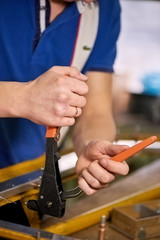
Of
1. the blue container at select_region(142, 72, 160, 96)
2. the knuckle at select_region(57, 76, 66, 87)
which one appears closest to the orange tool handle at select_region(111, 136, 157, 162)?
the knuckle at select_region(57, 76, 66, 87)

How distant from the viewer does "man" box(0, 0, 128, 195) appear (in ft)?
3.00

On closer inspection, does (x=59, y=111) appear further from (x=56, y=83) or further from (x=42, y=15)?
(x=42, y=15)

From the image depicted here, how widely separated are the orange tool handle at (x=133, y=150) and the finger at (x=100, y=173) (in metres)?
0.05

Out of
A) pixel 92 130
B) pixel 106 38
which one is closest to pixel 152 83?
pixel 106 38

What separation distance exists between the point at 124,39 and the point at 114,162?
4608mm

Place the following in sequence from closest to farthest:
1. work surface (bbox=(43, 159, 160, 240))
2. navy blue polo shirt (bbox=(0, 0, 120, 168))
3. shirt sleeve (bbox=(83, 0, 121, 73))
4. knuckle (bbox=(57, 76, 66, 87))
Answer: knuckle (bbox=(57, 76, 66, 87))
work surface (bbox=(43, 159, 160, 240))
navy blue polo shirt (bbox=(0, 0, 120, 168))
shirt sleeve (bbox=(83, 0, 121, 73))

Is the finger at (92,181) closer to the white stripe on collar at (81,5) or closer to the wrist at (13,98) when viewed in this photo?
the wrist at (13,98)

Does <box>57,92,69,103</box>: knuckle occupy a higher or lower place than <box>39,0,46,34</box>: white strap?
lower

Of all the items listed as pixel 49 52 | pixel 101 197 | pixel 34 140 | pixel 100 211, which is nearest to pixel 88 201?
pixel 101 197

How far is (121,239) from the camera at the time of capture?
1072mm

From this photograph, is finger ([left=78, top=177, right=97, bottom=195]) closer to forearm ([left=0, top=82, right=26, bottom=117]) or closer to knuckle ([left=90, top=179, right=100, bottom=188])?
knuckle ([left=90, top=179, right=100, bottom=188])

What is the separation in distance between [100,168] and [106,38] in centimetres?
65

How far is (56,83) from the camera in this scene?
88cm

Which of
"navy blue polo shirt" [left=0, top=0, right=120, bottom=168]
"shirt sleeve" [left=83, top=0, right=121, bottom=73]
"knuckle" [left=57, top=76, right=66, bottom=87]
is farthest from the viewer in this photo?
"shirt sleeve" [left=83, top=0, right=121, bottom=73]
